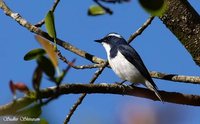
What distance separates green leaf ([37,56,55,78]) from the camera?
99 cm

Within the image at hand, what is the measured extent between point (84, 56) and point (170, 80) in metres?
0.56

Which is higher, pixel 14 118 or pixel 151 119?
pixel 14 118

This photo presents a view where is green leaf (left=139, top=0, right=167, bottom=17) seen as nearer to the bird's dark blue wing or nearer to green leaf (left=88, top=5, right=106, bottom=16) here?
green leaf (left=88, top=5, right=106, bottom=16)

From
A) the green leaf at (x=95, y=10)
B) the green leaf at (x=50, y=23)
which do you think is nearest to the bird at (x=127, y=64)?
the green leaf at (x=50, y=23)

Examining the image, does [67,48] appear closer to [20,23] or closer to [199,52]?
[20,23]

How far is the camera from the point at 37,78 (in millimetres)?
1021

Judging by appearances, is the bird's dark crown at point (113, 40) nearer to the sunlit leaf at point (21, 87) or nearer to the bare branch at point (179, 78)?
the bare branch at point (179, 78)

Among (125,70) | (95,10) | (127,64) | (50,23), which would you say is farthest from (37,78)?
(127,64)

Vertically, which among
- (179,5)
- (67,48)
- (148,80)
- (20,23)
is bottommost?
(148,80)

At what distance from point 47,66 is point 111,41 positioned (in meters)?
4.55

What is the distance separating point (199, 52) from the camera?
2.86 m

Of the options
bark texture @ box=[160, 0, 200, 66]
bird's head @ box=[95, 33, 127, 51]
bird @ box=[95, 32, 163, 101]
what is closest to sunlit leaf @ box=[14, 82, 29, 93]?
bark texture @ box=[160, 0, 200, 66]

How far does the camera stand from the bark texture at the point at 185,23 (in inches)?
109

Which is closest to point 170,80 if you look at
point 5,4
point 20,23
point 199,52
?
point 199,52
